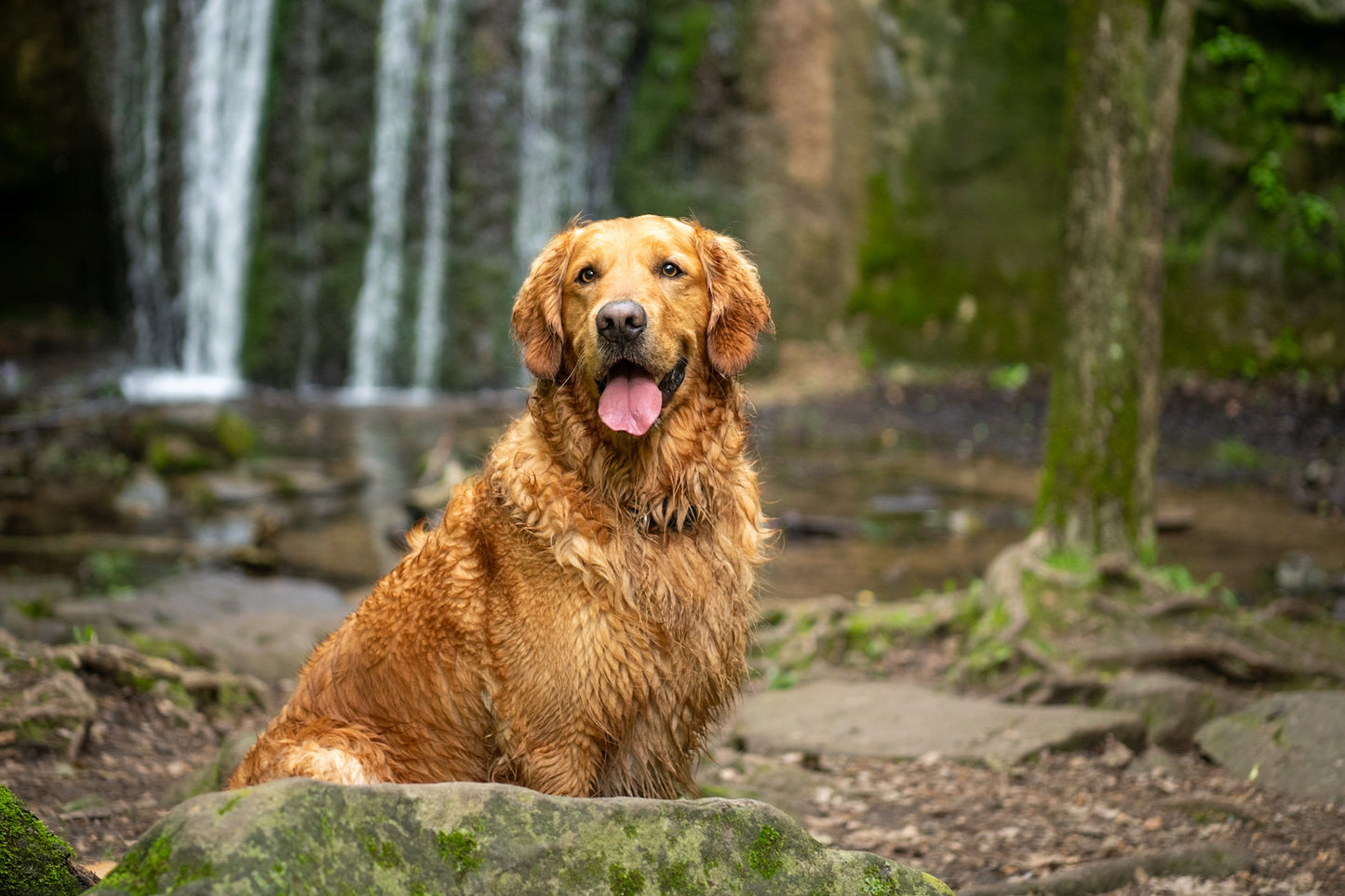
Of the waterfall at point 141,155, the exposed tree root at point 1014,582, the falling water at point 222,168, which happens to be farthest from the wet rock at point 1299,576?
the waterfall at point 141,155

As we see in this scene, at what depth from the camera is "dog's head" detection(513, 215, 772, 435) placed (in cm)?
358

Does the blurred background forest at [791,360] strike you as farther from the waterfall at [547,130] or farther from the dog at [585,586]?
the dog at [585,586]

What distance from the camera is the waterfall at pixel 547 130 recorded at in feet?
62.7

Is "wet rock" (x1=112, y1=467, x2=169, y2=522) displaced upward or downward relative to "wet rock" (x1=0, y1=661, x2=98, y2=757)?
downward

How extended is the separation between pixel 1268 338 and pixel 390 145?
13.3m

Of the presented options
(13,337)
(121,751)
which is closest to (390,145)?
(13,337)

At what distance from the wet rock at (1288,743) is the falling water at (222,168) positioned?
679 inches

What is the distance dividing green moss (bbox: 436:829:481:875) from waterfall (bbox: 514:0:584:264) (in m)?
17.1

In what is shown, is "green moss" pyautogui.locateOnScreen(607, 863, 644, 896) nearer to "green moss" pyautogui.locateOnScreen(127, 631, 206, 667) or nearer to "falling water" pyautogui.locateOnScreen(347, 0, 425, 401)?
"green moss" pyautogui.locateOnScreen(127, 631, 206, 667)

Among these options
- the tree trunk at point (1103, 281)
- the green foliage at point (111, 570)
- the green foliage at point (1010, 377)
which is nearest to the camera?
the tree trunk at point (1103, 281)

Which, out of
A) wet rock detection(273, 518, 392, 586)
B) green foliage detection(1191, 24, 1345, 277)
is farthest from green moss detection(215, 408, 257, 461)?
green foliage detection(1191, 24, 1345, 277)

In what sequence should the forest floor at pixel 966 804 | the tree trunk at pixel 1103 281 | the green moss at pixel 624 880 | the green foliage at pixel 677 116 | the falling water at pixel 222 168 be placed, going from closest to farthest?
the green moss at pixel 624 880 < the forest floor at pixel 966 804 < the tree trunk at pixel 1103 281 < the green foliage at pixel 677 116 < the falling water at pixel 222 168

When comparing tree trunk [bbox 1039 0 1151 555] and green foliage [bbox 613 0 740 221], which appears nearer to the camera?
tree trunk [bbox 1039 0 1151 555]

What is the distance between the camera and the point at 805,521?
11.0 meters
